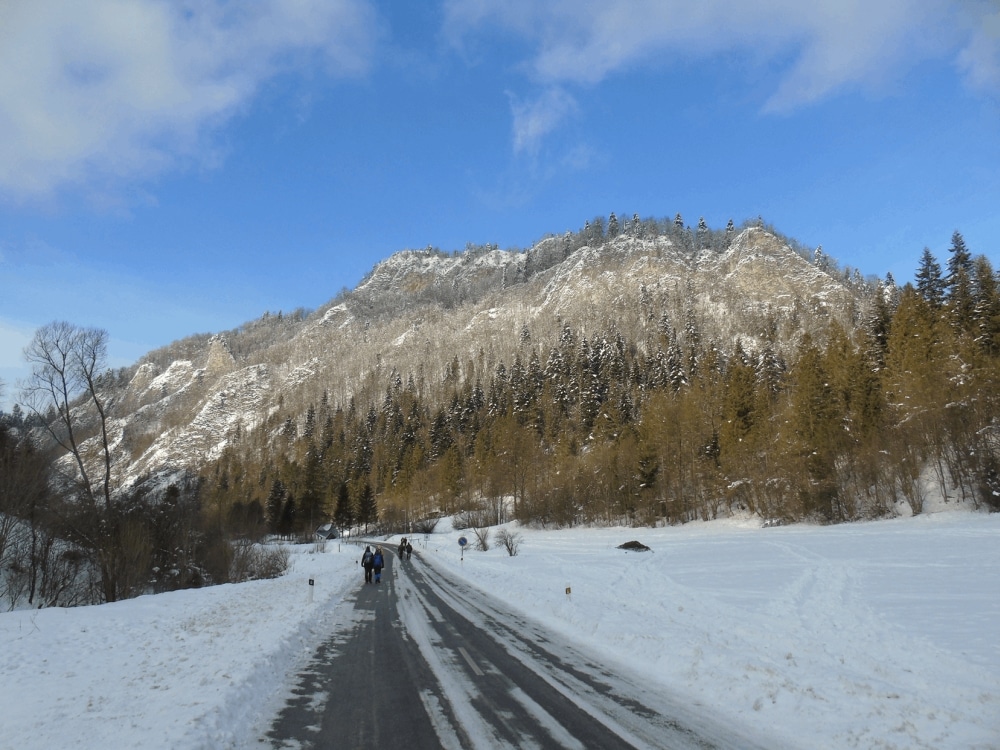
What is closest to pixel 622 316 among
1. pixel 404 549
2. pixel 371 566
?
pixel 404 549

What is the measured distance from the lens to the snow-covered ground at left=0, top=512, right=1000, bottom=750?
19.8ft

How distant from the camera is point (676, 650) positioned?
9492 mm

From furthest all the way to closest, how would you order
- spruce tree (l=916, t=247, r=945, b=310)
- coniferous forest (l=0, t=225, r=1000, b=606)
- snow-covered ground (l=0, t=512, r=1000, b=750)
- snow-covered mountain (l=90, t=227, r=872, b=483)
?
snow-covered mountain (l=90, t=227, r=872, b=483)
spruce tree (l=916, t=247, r=945, b=310)
coniferous forest (l=0, t=225, r=1000, b=606)
snow-covered ground (l=0, t=512, r=1000, b=750)

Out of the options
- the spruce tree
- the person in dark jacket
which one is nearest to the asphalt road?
the person in dark jacket

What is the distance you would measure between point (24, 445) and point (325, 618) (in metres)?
20.0

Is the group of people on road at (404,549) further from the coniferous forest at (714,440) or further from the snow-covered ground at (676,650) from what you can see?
the snow-covered ground at (676,650)

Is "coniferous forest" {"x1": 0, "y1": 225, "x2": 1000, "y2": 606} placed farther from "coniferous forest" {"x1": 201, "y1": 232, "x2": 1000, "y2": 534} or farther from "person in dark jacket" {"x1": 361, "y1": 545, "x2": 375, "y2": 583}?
"person in dark jacket" {"x1": 361, "y1": 545, "x2": 375, "y2": 583}

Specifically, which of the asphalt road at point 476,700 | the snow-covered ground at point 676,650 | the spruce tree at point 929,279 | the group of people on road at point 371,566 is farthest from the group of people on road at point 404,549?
the spruce tree at point 929,279

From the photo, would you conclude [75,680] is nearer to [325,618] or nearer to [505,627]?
[325,618]

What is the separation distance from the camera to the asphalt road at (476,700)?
573 cm

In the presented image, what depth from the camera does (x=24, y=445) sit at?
78.4 feet

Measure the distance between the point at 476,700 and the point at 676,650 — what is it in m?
4.37

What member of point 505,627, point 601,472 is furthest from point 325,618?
point 601,472

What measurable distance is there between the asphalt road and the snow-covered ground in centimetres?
54
